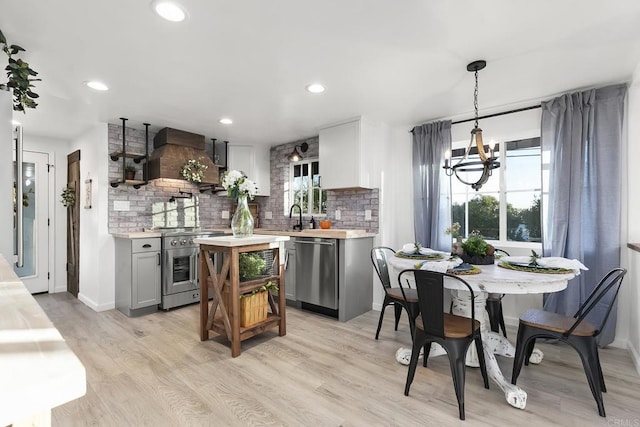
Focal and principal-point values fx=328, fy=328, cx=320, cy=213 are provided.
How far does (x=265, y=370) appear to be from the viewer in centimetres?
248

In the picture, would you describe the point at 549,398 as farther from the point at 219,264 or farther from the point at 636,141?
the point at 219,264

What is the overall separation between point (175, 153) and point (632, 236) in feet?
15.7

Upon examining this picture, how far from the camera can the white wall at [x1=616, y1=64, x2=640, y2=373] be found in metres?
2.61

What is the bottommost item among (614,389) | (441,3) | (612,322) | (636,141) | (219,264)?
(614,389)

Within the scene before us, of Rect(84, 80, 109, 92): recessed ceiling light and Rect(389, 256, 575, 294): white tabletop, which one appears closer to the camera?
Rect(389, 256, 575, 294): white tabletop

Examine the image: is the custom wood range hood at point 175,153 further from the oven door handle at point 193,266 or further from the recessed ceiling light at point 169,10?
the recessed ceiling light at point 169,10

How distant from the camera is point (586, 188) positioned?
2908 millimetres

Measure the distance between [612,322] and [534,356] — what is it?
886mm

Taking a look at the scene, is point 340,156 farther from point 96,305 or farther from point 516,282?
point 96,305

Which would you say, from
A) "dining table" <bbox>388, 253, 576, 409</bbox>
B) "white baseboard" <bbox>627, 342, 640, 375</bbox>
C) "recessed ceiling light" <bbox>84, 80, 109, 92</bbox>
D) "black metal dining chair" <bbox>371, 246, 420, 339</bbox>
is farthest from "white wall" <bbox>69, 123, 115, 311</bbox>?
"white baseboard" <bbox>627, 342, 640, 375</bbox>

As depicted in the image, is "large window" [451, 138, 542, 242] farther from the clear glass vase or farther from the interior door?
A: the interior door

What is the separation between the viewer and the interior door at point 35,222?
15.3ft

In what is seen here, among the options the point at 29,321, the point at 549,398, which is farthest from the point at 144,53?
the point at 549,398

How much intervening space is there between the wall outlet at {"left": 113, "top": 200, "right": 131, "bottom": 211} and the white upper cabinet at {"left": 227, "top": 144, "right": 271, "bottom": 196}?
1521 mm
